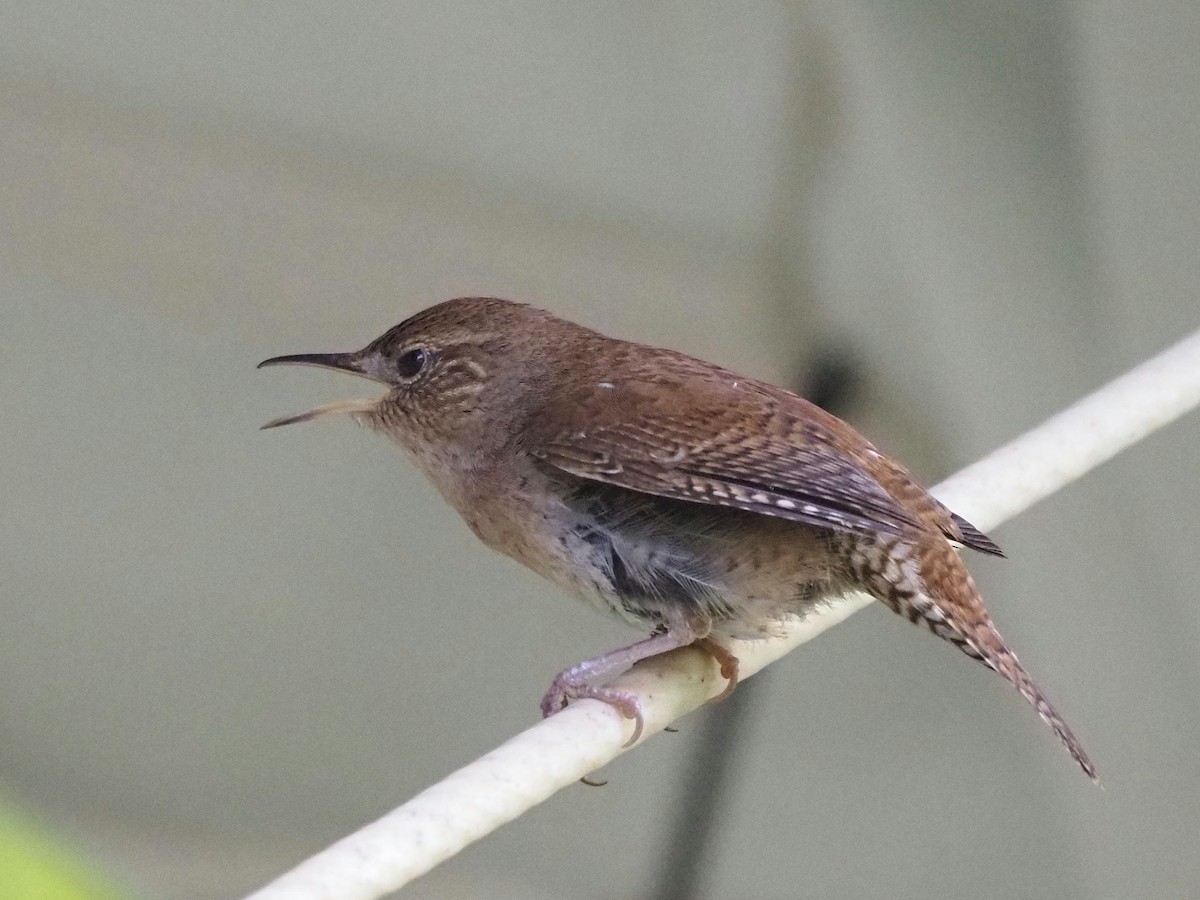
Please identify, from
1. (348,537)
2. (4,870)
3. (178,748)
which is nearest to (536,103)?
(348,537)

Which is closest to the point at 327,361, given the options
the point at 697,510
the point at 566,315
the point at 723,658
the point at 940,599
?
the point at 697,510

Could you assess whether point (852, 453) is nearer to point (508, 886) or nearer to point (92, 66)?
point (92, 66)

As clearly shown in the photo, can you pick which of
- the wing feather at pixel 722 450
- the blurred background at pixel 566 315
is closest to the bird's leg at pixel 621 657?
the wing feather at pixel 722 450

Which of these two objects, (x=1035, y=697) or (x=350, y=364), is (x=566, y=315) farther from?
(x=1035, y=697)

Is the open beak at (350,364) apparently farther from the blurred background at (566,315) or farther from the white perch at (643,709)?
the blurred background at (566,315)

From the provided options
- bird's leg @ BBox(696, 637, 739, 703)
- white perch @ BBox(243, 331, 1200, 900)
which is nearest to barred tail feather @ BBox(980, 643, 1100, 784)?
white perch @ BBox(243, 331, 1200, 900)

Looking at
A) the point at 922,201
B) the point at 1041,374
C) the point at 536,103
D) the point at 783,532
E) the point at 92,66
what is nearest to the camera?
the point at 783,532

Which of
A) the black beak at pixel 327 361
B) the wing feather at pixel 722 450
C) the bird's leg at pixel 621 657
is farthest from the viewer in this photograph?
the black beak at pixel 327 361

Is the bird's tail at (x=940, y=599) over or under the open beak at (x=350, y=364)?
under
